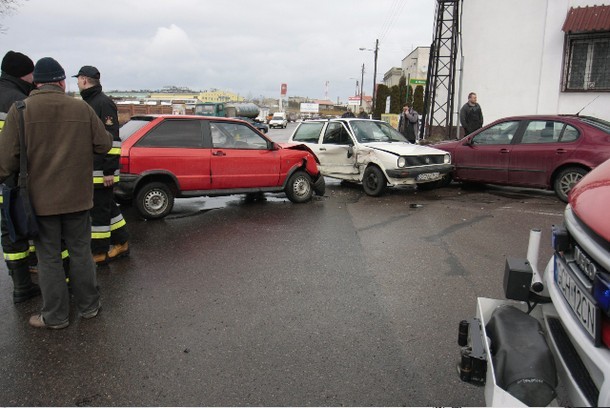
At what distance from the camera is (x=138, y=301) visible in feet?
14.1

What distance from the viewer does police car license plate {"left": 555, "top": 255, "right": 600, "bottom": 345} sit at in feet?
5.80

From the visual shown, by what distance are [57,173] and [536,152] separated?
817 centimetres

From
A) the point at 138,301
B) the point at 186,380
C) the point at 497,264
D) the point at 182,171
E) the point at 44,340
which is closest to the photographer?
the point at 186,380

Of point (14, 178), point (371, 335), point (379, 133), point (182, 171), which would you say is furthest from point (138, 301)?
point (379, 133)

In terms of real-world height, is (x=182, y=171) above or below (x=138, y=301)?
above

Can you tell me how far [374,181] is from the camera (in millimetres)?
9703

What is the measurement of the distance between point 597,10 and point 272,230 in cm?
1382

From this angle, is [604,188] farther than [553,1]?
No

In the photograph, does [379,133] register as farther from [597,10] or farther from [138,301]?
[597,10]

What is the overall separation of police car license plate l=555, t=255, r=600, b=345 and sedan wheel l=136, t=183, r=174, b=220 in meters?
6.09

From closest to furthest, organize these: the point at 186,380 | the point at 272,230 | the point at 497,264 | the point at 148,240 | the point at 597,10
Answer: the point at 186,380
the point at 497,264
the point at 148,240
the point at 272,230
the point at 597,10


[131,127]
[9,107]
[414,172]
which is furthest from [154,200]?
[414,172]


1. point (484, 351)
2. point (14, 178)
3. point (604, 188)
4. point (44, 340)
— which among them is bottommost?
point (44, 340)

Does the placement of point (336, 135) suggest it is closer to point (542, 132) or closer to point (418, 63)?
point (542, 132)
